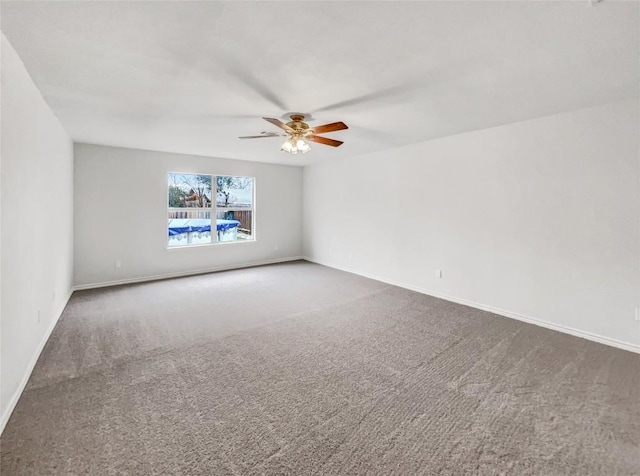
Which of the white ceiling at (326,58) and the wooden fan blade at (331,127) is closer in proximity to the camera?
the white ceiling at (326,58)

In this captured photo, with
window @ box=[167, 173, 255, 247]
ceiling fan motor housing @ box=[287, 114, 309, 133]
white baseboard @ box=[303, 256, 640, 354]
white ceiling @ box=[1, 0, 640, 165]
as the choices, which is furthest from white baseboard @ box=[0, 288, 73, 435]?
white baseboard @ box=[303, 256, 640, 354]

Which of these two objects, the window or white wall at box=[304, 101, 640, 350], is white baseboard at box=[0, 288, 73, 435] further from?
white wall at box=[304, 101, 640, 350]

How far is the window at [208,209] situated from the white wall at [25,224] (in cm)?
218

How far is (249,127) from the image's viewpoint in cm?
365

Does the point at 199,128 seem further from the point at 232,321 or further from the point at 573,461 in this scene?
the point at 573,461

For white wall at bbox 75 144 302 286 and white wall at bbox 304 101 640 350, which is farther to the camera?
white wall at bbox 75 144 302 286

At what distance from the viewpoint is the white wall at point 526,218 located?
2840mm

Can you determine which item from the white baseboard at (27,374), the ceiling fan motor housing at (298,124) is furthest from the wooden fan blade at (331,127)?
the white baseboard at (27,374)

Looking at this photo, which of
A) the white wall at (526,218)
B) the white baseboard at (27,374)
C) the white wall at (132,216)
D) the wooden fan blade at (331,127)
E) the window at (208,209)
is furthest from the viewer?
the window at (208,209)

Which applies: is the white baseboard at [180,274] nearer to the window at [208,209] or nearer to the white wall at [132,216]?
the white wall at [132,216]

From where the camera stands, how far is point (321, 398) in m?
2.08

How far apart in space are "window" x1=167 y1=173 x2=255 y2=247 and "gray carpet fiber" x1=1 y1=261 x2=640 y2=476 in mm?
2342

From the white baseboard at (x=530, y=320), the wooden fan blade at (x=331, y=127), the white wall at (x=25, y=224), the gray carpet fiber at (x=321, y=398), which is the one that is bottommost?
the gray carpet fiber at (x=321, y=398)

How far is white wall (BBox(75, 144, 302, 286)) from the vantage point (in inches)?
182
